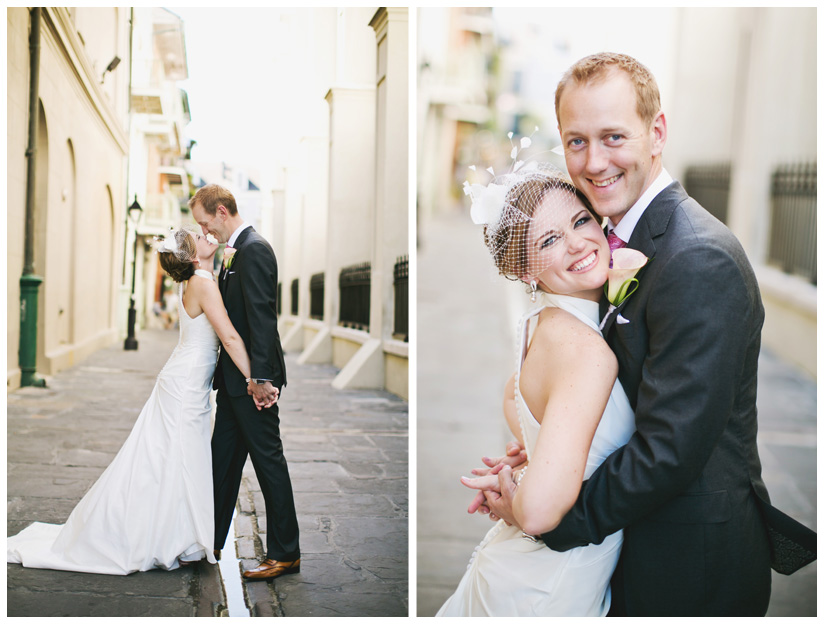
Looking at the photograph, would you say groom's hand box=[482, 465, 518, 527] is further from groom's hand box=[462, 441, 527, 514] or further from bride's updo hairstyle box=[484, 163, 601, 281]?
bride's updo hairstyle box=[484, 163, 601, 281]

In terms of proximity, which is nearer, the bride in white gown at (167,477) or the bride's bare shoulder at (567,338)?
the bride's bare shoulder at (567,338)

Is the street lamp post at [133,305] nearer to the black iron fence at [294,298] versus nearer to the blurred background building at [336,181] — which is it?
the blurred background building at [336,181]

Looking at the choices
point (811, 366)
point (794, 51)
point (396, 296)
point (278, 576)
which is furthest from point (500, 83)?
point (278, 576)

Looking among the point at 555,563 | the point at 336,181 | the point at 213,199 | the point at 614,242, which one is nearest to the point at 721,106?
the point at 336,181

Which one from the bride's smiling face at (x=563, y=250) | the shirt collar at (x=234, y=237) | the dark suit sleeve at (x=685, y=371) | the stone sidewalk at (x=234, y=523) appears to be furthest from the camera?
the shirt collar at (x=234, y=237)

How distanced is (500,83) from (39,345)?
898 inches

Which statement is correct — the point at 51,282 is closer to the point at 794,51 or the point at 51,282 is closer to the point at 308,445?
the point at 308,445

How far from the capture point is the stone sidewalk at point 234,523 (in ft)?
8.63

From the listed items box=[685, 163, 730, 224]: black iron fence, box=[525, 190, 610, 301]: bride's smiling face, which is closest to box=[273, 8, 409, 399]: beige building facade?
box=[525, 190, 610, 301]: bride's smiling face

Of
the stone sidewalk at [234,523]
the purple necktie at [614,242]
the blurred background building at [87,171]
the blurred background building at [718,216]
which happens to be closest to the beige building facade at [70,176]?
the blurred background building at [87,171]

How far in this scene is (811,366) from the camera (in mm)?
7109

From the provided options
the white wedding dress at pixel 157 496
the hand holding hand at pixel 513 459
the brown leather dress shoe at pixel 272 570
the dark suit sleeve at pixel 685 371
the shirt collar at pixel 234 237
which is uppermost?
the shirt collar at pixel 234 237

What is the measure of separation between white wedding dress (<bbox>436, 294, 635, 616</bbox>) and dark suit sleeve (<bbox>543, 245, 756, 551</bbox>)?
0.41ft

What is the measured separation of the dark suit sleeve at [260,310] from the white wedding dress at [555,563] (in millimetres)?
1115
